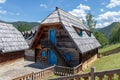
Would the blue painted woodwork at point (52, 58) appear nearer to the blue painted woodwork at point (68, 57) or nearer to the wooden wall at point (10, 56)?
the blue painted woodwork at point (68, 57)

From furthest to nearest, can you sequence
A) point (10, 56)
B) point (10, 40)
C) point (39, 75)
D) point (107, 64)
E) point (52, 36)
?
point (52, 36)
point (107, 64)
point (10, 40)
point (10, 56)
point (39, 75)

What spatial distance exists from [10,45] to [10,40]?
87cm

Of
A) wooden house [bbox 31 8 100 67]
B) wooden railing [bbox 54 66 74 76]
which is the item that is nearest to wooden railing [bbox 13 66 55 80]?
wooden railing [bbox 54 66 74 76]

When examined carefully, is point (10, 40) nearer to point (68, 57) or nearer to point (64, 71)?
point (64, 71)

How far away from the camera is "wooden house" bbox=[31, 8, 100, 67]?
18.3 m

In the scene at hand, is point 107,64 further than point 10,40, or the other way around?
point 107,64

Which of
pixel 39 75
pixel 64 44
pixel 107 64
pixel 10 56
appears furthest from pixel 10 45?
pixel 107 64

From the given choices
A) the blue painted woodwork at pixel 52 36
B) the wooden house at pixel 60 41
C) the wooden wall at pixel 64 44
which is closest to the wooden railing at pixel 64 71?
the wooden house at pixel 60 41

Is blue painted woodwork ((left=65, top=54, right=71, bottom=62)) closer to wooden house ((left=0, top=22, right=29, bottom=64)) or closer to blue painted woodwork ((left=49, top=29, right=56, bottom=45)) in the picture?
blue painted woodwork ((left=49, top=29, right=56, bottom=45))

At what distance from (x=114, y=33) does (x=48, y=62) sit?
52992mm

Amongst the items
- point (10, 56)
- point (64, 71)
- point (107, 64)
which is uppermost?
point (10, 56)

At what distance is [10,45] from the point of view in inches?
631

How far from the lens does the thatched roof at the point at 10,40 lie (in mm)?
15322

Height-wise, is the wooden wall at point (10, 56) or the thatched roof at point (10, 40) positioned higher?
the thatched roof at point (10, 40)
